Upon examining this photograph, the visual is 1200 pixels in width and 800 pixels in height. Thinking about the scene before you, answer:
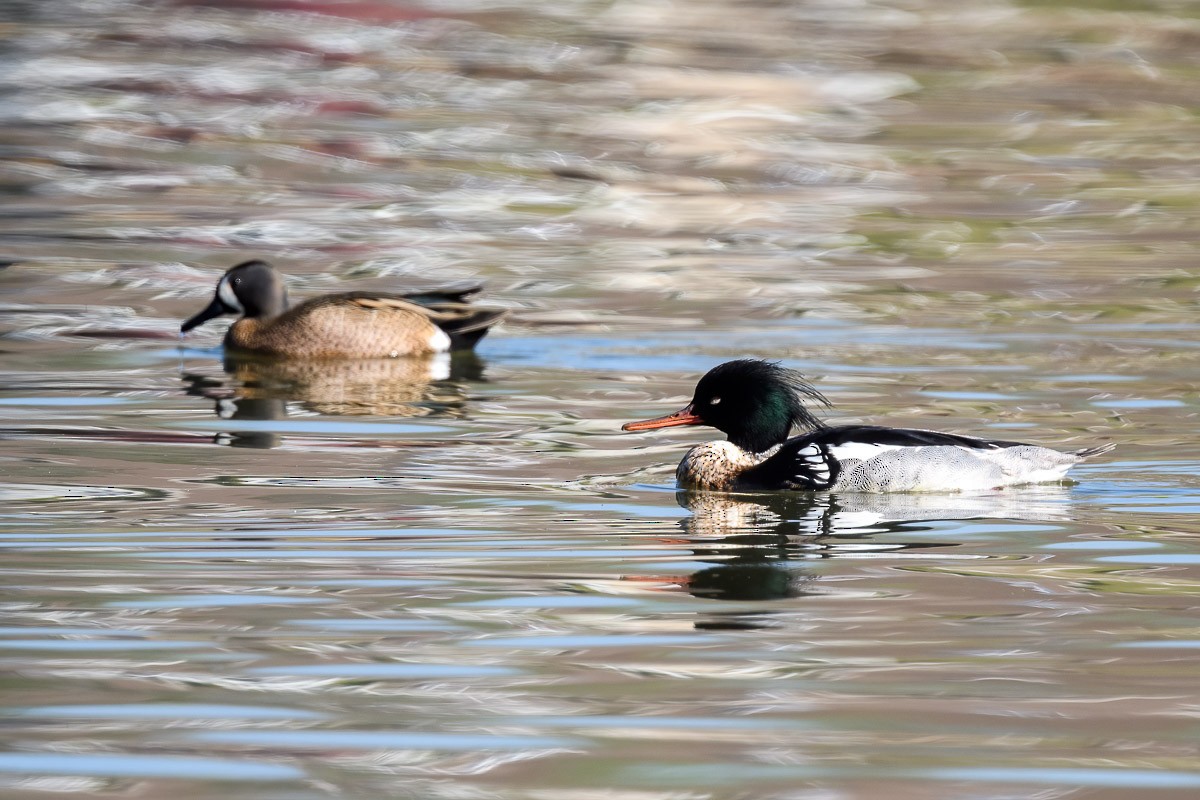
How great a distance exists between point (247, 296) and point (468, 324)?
1.45 meters

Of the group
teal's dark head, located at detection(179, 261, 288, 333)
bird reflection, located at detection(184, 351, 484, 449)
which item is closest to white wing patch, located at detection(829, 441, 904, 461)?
bird reflection, located at detection(184, 351, 484, 449)

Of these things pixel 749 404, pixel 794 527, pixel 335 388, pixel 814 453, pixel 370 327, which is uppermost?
pixel 749 404

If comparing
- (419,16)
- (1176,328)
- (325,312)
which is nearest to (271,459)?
(325,312)

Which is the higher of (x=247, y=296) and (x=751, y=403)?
(x=751, y=403)

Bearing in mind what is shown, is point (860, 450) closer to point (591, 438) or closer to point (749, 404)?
point (749, 404)

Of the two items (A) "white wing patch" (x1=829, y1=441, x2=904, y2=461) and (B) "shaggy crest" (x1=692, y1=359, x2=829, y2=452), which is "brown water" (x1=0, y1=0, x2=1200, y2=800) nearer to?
(A) "white wing patch" (x1=829, y1=441, x2=904, y2=461)

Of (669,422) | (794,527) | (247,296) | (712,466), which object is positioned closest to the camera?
(794,527)

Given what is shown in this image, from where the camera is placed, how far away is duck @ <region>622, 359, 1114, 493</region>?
322 inches

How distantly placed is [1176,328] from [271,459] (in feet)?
19.8

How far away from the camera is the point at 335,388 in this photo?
11625mm

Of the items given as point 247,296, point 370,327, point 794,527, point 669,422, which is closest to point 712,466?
point 669,422

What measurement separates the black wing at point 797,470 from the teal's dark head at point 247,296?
531 centimetres

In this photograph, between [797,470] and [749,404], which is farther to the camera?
[749,404]

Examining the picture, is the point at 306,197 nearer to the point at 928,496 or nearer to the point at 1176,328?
the point at 1176,328
